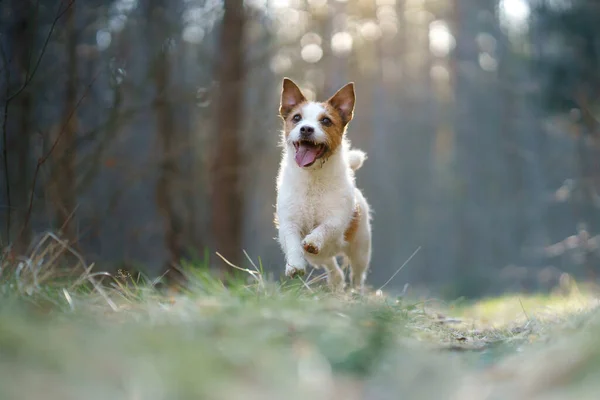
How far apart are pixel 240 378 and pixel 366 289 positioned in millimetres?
4341

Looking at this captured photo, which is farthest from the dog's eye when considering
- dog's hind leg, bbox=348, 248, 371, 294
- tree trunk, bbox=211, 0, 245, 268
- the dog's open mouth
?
tree trunk, bbox=211, 0, 245, 268

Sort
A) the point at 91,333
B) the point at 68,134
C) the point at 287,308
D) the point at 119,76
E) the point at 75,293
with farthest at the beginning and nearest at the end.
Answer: the point at 68,134
the point at 119,76
the point at 75,293
the point at 287,308
the point at 91,333

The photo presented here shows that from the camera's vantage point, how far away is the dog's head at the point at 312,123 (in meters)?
5.70

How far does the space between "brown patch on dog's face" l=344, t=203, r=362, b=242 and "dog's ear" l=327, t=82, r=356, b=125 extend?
0.84m

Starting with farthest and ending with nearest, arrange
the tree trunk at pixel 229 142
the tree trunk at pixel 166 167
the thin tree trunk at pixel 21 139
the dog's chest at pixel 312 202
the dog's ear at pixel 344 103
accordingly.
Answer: the tree trunk at pixel 166 167 → the tree trunk at pixel 229 142 → the thin tree trunk at pixel 21 139 → the dog's ear at pixel 344 103 → the dog's chest at pixel 312 202

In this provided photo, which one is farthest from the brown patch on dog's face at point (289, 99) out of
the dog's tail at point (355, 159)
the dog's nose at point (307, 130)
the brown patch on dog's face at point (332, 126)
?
the dog's tail at point (355, 159)

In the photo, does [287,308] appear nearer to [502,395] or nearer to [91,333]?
[91,333]

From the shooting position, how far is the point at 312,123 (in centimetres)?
577

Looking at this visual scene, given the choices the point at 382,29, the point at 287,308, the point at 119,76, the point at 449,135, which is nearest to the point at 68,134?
the point at 119,76

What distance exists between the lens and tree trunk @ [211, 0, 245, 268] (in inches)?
466

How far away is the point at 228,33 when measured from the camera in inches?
472

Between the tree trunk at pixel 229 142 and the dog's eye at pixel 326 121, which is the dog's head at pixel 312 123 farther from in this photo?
the tree trunk at pixel 229 142

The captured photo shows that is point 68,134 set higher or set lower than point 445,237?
higher

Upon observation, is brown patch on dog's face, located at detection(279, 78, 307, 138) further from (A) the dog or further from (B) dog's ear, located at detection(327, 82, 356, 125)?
(B) dog's ear, located at detection(327, 82, 356, 125)
